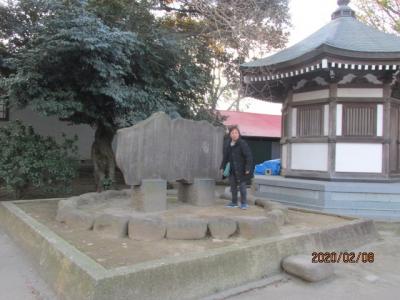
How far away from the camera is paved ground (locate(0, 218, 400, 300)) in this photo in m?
4.32

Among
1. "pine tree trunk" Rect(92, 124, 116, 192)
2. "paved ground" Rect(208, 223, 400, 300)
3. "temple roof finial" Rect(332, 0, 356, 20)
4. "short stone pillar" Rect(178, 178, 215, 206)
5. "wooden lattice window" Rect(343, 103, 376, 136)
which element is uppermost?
"temple roof finial" Rect(332, 0, 356, 20)

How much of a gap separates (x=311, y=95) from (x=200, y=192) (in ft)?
15.7

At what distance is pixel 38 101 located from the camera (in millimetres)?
9273

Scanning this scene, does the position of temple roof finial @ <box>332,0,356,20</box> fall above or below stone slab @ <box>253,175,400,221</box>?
above

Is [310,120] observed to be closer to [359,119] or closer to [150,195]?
[359,119]

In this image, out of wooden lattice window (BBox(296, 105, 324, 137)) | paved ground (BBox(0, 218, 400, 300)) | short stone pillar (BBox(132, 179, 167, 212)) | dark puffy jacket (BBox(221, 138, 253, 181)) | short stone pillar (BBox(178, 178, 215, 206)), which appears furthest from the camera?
wooden lattice window (BBox(296, 105, 324, 137))

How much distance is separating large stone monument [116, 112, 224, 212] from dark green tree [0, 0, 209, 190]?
10.4 feet

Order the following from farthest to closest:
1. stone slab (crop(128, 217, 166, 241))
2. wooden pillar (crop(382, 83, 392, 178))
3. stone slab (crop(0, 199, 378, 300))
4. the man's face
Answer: wooden pillar (crop(382, 83, 392, 178))
the man's face
stone slab (crop(128, 217, 166, 241))
stone slab (crop(0, 199, 378, 300))

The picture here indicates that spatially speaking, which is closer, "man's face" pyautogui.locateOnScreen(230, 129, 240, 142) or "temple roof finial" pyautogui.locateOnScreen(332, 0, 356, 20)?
"man's face" pyautogui.locateOnScreen(230, 129, 240, 142)

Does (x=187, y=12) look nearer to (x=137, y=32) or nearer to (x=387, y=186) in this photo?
(x=137, y=32)

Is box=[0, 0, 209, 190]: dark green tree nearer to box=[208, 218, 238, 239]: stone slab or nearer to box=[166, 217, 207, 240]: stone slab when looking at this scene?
box=[166, 217, 207, 240]: stone slab

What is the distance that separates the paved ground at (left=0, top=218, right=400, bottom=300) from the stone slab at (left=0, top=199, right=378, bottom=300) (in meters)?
0.14

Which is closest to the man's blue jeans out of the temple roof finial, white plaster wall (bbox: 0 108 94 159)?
the temple roof finial

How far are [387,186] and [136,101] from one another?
6.96 metres
